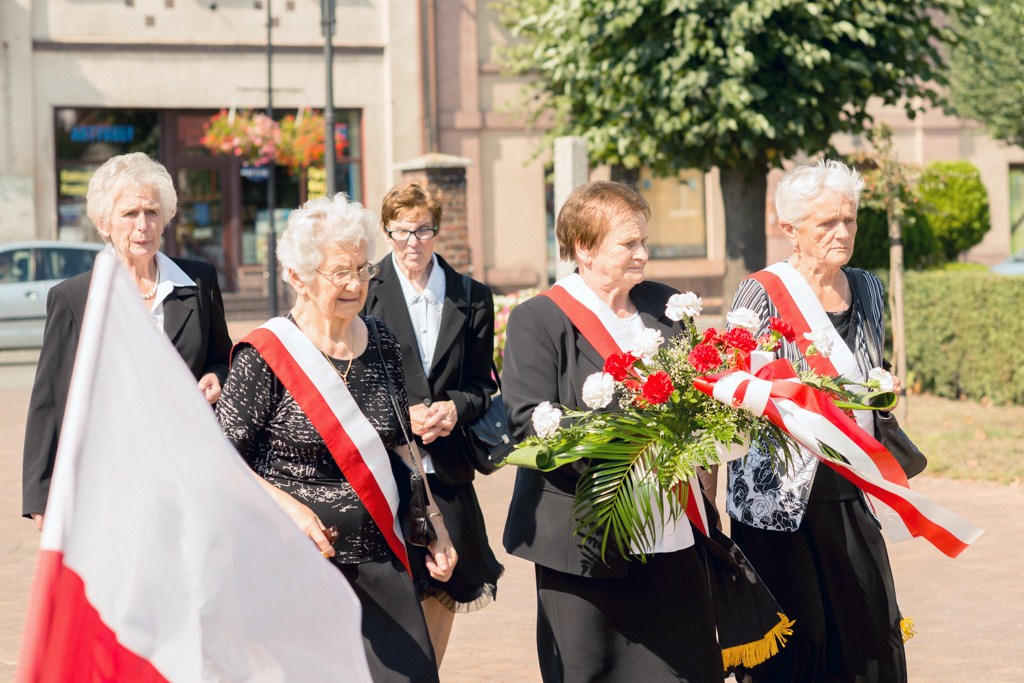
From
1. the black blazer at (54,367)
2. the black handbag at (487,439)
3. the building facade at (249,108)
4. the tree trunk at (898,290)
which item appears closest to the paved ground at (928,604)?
the black handbag at (487,439)

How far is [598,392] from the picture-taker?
157 inches

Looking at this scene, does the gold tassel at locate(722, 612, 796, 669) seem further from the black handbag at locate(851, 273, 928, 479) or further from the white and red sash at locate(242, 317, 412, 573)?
the white and red sash at locate(242, 317, 412, 573)

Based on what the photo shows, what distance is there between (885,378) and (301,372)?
1.73m

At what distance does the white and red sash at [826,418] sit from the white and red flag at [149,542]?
1566 millimetres

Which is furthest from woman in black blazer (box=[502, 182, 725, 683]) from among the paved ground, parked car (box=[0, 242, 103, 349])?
parked car (box=[0, 242, 103, 349])

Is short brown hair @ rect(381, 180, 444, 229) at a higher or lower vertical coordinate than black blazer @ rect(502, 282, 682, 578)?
higher

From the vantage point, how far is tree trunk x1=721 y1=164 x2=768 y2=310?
17188mm

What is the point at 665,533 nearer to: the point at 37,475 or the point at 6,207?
the point at 37,475

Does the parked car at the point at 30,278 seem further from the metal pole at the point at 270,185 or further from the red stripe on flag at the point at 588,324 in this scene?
the red stripe on flag at the point at 588,324

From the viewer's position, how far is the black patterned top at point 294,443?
12.7 ft

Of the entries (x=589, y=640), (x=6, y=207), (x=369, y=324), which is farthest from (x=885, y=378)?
(x=6, y=207)

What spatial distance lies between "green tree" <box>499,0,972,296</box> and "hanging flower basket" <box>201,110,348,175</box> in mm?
8536

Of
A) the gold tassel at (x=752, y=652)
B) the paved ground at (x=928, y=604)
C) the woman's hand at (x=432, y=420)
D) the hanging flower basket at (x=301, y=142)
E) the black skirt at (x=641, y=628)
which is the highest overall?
the hanging flower basket at (x=301, y=142)

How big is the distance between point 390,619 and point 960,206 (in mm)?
24067
